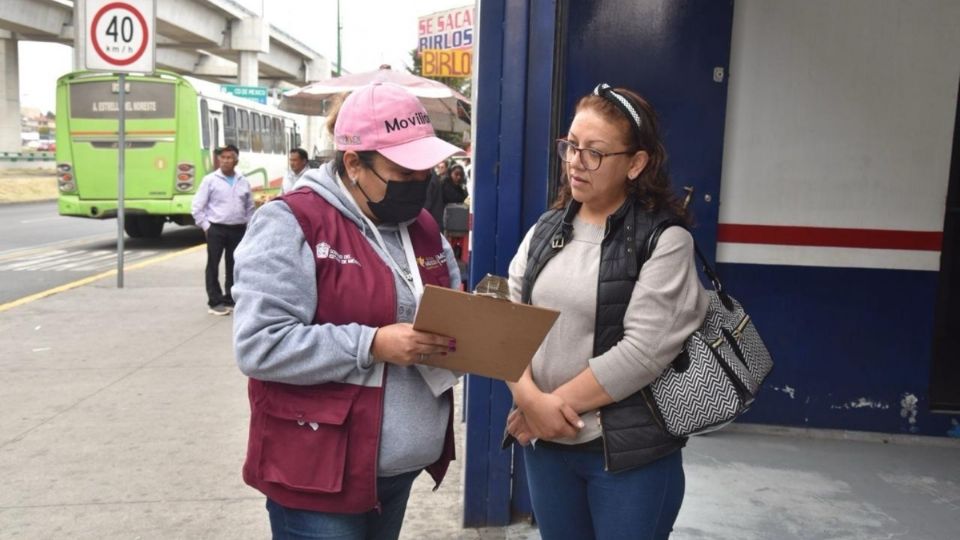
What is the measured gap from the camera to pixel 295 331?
191cm

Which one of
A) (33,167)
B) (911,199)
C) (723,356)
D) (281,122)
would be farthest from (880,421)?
(33,167)

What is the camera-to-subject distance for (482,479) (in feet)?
12.1

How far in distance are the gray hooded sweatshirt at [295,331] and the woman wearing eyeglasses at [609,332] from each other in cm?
41

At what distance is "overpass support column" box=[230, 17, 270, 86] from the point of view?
38000mm

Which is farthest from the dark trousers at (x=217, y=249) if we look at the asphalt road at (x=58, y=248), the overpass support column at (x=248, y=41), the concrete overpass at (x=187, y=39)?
the overpass support column at (x=248, y=41)

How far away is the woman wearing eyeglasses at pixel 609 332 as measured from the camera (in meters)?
2.12

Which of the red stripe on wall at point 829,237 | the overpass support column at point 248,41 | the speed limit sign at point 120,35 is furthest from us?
the overpass support column at point 248,41

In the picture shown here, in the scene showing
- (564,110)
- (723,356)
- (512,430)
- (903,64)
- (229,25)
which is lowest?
(512,430)

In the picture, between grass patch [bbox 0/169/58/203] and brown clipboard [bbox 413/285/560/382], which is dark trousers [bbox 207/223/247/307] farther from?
grass patch [bbox 0/169/58/203]

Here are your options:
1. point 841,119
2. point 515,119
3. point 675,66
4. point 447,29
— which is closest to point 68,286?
point 447,29

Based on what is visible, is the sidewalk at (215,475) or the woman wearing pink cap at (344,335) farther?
the sidewalk at (215,475)

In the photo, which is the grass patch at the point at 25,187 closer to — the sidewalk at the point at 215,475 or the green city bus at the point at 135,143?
the green city bus at the point at 135,143

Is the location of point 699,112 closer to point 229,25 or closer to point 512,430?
point 512,430

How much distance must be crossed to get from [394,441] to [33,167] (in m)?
46.9
